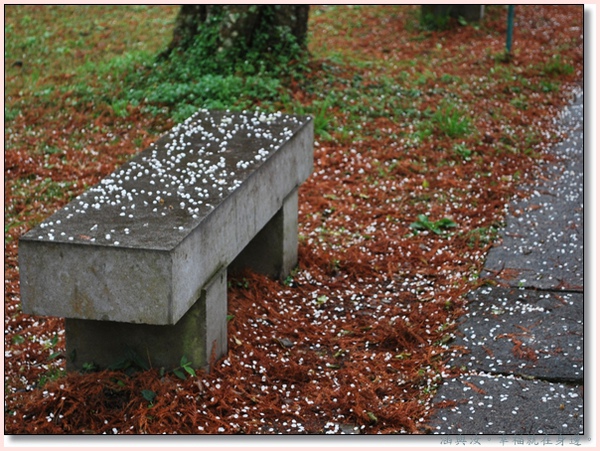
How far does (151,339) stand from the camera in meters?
4.14

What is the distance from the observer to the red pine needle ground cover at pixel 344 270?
401 centimetres

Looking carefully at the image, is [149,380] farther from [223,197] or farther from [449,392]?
[449,392]

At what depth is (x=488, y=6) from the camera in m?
11.5

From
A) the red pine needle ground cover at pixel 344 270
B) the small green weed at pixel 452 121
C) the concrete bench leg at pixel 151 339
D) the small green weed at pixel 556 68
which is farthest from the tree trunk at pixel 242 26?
the concrete bench leg at pixel 151 339

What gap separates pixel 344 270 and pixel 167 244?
88.5 inches

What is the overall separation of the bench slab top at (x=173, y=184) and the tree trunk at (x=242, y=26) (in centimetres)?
309

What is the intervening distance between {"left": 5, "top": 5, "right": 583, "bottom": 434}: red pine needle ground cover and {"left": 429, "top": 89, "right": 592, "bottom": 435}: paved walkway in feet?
0.43

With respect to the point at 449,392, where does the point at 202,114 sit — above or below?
above

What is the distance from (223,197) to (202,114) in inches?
63.4

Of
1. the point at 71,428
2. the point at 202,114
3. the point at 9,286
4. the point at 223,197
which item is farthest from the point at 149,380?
the point at 202,114

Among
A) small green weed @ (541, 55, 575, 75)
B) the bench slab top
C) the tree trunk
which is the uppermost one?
the tree trunk

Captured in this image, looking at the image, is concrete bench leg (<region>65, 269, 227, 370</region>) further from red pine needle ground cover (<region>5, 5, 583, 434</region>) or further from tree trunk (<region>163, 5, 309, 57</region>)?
tree trunk (<region>163, 5, 309, 57</region>)

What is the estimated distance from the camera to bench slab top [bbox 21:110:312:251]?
380cm

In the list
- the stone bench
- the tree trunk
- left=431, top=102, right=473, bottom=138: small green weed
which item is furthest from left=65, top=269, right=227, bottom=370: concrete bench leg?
the tree trunk
